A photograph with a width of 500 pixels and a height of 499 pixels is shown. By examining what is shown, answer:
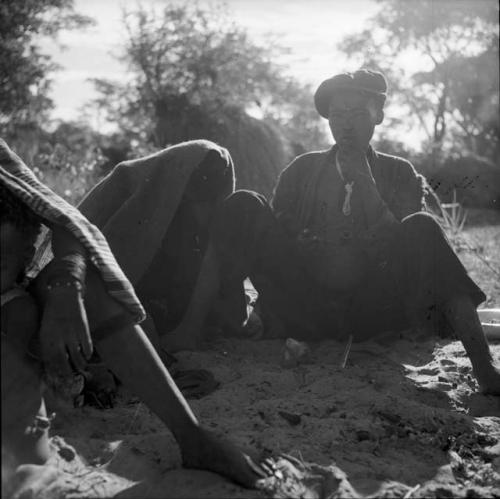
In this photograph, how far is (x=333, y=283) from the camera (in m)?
4.39

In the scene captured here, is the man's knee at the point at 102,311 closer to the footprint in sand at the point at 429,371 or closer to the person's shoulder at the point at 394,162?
the footprint in sand at the point at 429,371

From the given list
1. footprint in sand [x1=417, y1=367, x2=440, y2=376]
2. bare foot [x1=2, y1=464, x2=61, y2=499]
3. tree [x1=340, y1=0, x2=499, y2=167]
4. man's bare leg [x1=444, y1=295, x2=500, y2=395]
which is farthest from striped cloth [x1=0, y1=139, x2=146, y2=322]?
tree [x1=340, y1=0, x2=499, y2=167]

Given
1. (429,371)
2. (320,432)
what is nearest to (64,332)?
(320,432)

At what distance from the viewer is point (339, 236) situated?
4398mm

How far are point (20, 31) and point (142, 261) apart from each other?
10.4 m

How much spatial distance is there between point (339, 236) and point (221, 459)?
2.16m

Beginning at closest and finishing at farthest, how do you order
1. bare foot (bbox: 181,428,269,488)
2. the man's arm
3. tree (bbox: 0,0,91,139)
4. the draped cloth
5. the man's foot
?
1. bare foot (bbox: 181,428,269,488)
2. the man's foot
3. the draped cloth
4. the man's arm
5. tree (bbox: 0,0,91,139)

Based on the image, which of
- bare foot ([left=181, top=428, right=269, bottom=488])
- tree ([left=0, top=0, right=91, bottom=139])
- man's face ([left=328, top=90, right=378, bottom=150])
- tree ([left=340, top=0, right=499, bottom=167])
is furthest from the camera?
tree ([left=340, top=0, right=499, bottom=167])

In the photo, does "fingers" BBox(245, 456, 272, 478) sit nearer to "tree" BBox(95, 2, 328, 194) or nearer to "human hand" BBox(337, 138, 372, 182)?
"human hand" BBox(337, 138, 372, 182)

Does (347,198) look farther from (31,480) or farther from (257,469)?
(31,480)

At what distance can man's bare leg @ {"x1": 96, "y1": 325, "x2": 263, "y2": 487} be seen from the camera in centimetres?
246

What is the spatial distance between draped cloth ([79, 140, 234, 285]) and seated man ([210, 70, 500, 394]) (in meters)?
0.31

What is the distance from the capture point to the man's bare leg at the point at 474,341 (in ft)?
11.9

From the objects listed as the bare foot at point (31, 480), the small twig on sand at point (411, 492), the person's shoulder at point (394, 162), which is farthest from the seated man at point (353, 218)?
the bare foot at point (31, 480)
